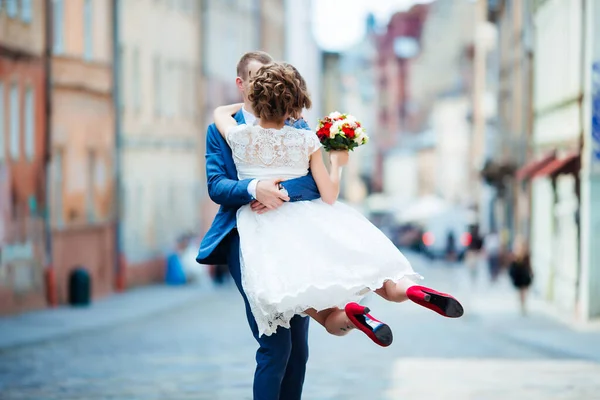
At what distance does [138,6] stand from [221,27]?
11658 millimetres

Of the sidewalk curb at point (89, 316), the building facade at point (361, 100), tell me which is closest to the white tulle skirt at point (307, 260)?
the sidewalk curb at point (89, 316)

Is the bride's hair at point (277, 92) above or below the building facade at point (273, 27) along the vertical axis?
below

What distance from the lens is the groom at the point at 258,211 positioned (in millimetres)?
5953

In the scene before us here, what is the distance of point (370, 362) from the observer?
14.5 metres

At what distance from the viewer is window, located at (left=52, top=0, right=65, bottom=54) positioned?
28.8 m

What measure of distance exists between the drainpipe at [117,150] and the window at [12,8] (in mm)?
7304

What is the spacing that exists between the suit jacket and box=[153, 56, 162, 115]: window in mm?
32515

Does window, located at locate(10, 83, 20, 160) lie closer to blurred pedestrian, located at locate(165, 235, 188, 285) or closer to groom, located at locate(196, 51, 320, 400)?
blurred pedestrian, located at locate(165, 235, 188, 285)

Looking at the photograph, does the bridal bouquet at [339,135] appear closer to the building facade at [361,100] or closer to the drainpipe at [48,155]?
the drainpipe at [48,155]

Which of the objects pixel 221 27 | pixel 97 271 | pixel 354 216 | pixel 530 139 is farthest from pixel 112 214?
pixel 354 216

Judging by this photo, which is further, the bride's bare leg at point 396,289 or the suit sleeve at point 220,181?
the suit sleeve at point 220,181

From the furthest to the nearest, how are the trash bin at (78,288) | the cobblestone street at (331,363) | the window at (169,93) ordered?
A: 1. the window at (169,93)
2. the trash bin at (78,288)
3. the cobblestone street at (331,363)

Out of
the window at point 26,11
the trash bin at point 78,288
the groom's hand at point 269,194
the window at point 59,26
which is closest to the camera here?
the groom's hand at point 269,194

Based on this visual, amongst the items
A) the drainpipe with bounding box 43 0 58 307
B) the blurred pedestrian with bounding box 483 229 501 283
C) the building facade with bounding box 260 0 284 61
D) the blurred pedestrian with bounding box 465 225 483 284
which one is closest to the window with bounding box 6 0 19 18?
the drainpipe with bounding box 43 0 58 307
